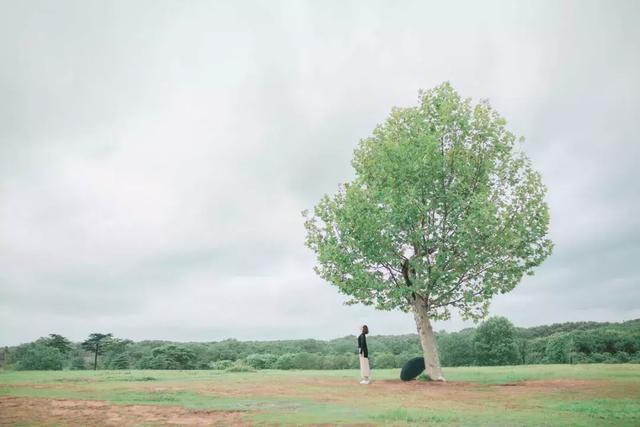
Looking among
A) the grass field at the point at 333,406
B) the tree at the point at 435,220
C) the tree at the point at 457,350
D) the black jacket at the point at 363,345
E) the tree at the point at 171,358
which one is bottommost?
the tree at the point at 457,350

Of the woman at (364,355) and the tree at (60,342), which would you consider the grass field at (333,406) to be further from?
the tree at (60,342)

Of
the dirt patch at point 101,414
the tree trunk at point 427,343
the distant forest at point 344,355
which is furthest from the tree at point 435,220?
the distant forest at point 344,355

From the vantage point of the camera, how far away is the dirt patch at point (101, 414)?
12.2m

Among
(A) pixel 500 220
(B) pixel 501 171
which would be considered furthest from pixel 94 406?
(B) pixel 501 171

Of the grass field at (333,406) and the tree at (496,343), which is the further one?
the tree at (496,343)

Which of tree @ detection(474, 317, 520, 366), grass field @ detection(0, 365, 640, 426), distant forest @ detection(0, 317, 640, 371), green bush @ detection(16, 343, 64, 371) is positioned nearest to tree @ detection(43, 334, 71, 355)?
distant forest @ detection(0, 317, 640, 371)

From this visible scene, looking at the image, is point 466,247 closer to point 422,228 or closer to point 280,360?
point 422,228

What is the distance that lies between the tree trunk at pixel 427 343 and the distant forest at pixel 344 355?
1420 inches

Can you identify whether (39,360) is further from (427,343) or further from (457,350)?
(457,350)

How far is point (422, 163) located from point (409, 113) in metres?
5.10

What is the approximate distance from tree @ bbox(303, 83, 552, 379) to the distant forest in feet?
119

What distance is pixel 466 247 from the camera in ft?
87.0

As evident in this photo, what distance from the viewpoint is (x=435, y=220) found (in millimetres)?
28906

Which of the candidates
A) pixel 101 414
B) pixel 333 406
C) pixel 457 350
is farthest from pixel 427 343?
pixel 457 350
